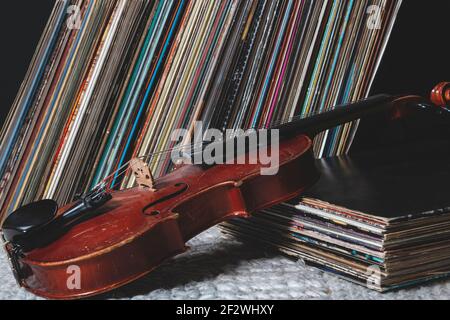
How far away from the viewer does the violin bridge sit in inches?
32.7

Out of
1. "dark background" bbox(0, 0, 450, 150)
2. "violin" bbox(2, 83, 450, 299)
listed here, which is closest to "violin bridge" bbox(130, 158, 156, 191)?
"violin" bbox(2, 83, 450, 299)

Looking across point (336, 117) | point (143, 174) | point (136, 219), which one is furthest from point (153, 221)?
point (336, 117)

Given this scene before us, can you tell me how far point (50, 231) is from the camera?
2.39 ft

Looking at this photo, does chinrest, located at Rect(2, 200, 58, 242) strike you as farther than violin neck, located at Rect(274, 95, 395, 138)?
No

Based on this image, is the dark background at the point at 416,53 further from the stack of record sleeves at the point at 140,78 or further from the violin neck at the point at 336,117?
the violin neck at the point at 336,117

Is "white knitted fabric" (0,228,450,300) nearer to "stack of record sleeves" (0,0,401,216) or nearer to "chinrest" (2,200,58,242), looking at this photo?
"chinrest" (2,200,58,242)

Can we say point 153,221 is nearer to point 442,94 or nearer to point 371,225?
point 371,225

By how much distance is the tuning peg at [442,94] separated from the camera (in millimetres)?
996

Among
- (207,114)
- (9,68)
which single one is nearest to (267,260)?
(207,114)

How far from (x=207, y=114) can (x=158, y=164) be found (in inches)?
5.1

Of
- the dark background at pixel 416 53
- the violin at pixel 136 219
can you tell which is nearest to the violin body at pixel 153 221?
the violin at pixel 136 219

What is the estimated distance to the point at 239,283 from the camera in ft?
2.52

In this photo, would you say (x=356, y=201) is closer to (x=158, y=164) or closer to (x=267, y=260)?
(x=267, y=260)

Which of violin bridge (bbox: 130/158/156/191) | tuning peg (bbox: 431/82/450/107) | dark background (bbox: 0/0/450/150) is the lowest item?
violin bridge (bbox: 130/158/156/191)
